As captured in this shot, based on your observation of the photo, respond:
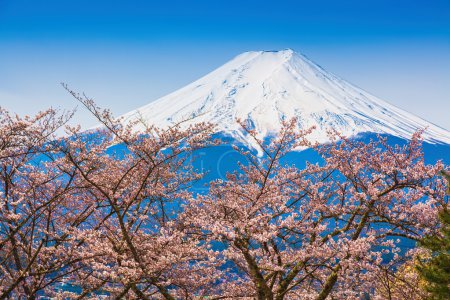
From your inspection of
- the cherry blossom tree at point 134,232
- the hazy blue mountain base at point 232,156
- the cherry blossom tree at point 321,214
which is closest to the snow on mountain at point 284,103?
the hazy blue mountain base at point 232,156

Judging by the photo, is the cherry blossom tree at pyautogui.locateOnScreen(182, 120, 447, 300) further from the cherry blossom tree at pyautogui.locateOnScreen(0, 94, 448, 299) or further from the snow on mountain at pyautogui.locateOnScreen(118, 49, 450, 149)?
the snow on mountain at pyautogui.locateOnScreen(118, 49, 450, 149)

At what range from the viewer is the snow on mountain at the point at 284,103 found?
354 ft

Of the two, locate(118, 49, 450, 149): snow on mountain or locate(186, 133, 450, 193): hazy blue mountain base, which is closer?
locate(186, 133, 450, 193): hazy blue mountain base

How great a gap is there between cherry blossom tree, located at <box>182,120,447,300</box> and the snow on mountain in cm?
9638

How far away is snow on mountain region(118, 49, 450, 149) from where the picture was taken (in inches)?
4250

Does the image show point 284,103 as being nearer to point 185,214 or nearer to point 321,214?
point 321,214

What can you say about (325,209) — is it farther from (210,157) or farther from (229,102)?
(229,102)

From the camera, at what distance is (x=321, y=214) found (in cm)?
664

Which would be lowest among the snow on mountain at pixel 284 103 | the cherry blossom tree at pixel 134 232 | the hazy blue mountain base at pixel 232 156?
the cherry blossom tree at pixel 134 232

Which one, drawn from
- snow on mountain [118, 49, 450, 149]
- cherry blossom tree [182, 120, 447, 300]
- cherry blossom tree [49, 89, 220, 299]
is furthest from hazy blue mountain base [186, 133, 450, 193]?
cherry blossom tree [49, 89, 220, 299]

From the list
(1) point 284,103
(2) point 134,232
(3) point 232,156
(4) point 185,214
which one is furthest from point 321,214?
(1) point 284,103

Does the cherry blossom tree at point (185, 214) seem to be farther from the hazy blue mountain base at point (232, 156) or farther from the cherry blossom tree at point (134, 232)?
the hazy blue mountain base at point (232, 156)

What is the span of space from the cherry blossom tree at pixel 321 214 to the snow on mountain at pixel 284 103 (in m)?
96.4

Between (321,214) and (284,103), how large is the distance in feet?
371
